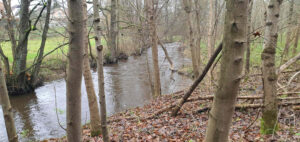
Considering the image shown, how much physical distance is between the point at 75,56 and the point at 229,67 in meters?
1.04

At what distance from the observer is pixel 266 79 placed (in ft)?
9.54

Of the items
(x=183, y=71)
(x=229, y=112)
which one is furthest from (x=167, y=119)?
(x=183, y=71)

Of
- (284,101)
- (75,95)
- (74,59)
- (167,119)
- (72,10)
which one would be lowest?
(167,119)

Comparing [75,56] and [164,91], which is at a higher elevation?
[75,56]

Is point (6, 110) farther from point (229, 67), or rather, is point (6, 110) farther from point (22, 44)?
point (22, 44)

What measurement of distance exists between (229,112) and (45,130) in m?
8.14

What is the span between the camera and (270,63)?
285 cm

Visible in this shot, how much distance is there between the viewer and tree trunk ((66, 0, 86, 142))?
4.28 ft

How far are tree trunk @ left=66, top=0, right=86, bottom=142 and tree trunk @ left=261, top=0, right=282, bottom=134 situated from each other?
2.44 m

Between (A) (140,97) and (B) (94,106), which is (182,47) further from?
(B) (94,106)

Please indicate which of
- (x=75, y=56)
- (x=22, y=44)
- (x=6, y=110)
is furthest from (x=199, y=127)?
(x=22, y=44)

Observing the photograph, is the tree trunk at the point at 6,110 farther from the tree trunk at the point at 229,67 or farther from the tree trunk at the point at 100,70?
the tree trunk at the point at 229,67

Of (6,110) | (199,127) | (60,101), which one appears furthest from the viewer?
(60,101)

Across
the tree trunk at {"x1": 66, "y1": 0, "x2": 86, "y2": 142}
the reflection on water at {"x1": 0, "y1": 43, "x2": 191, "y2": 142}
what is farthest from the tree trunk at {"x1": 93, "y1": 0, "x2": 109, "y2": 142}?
the reflection on water at {"x1": 0, "y1": 43, "x2": 191, "y2": 142}
